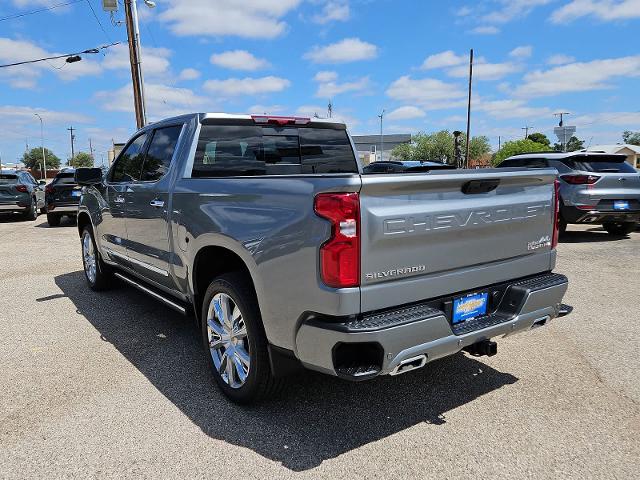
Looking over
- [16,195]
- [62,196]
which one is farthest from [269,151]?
[16,195]

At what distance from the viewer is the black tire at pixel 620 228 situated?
10.4 m

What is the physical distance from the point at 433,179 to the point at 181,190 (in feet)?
6.44

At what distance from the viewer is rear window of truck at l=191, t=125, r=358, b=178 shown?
408cm

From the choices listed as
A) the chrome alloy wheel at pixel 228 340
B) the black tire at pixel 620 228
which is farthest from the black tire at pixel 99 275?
the black tire at pixel 620 228

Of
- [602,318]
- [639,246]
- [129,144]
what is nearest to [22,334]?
[129,144]

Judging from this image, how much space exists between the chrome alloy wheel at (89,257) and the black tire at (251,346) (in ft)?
12.0

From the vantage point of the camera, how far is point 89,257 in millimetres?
6477

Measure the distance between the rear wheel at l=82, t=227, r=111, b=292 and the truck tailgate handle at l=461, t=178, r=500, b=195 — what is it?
4.76 metres

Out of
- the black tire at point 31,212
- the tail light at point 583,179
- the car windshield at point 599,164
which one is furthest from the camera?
the black tire at point 31,212

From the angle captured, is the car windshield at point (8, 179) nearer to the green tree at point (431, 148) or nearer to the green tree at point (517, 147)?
the green tree at point (517, 147)

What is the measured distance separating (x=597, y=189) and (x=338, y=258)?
27.8 ft

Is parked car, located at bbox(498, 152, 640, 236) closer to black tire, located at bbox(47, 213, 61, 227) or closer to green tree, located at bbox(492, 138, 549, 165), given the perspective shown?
black tire, located at bbox(47, 213, 61, 227)

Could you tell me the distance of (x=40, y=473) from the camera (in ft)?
8.60

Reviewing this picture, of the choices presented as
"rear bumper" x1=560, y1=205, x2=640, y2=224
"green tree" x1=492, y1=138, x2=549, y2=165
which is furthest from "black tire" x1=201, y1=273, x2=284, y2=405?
"green tree" x1=492, y1=138, x2=549, y2=165
